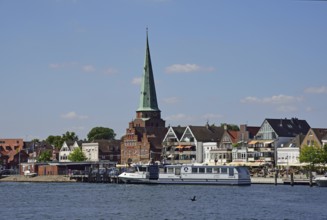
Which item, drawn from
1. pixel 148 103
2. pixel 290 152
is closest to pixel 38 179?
pixel 148 103

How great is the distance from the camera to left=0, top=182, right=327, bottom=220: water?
7250cm

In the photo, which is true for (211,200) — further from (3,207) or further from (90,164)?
(90,164)

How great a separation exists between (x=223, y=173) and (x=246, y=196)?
90.7 feet

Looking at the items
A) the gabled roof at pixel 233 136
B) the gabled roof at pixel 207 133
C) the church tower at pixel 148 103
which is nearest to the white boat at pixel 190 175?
the gabled roof at pixel 233 136

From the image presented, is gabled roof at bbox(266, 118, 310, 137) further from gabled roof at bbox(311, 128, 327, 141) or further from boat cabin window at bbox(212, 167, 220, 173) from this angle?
boat cabin window at bbox(212, 167, 220, 173)

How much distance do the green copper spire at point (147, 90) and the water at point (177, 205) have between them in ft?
273

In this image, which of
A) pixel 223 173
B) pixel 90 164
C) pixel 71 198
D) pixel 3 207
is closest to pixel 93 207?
pixel 3 207

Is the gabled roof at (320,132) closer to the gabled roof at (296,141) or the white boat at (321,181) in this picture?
the gabled roof at (296,141)

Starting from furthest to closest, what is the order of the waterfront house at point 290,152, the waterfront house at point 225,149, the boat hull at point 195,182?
1. the waterfront house at point 225,149
2. the waterfront house at point 290,152
3. the boat hull at point 195,182

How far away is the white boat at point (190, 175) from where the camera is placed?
400 ft

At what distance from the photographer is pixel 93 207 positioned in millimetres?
82125

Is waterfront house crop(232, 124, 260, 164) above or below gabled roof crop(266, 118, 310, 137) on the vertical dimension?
below

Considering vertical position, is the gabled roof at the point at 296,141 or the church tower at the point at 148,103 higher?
the church tower at the point at 148,103

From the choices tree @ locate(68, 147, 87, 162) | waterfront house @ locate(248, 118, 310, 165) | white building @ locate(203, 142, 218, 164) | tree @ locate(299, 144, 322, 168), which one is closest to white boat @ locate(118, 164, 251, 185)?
tree @ locate(299, 144, 322, 168)
